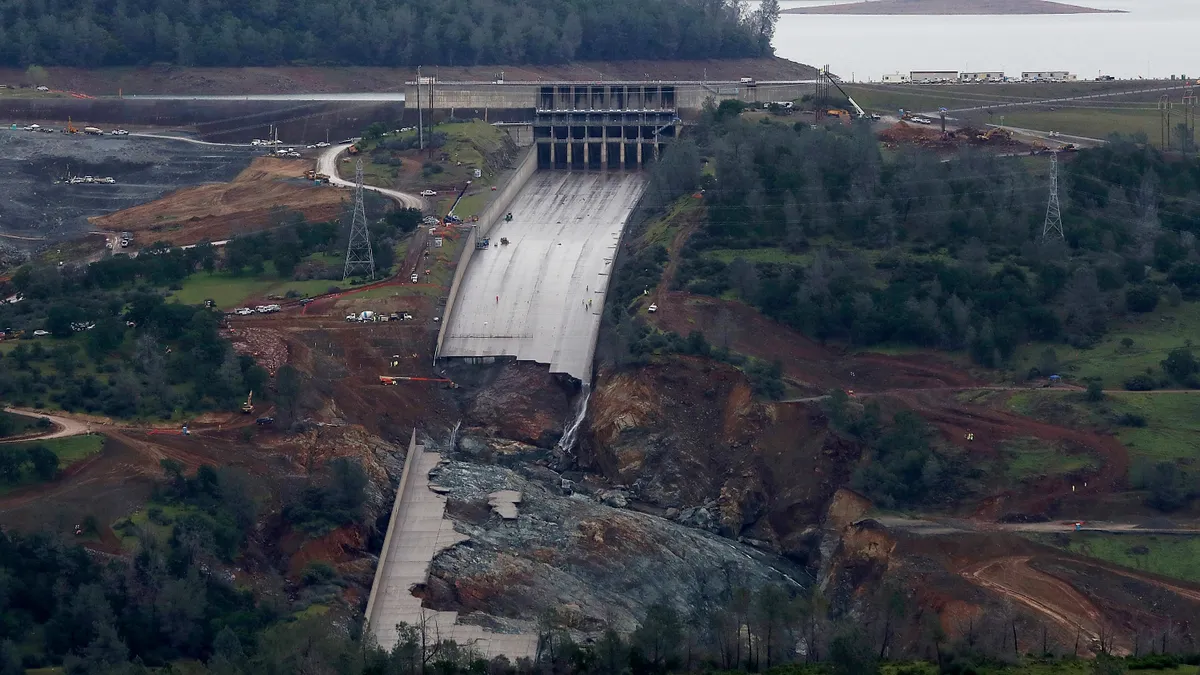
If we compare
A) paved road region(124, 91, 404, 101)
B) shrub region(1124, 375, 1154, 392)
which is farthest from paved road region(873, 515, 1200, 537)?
paved road region(124, 91, 404, 101)

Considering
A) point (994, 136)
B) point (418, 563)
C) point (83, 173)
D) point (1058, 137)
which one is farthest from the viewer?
point (83, 173)

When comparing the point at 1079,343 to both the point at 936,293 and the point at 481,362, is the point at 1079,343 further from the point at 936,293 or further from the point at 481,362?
the point at 481,362

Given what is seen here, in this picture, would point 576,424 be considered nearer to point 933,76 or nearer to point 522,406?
point 522,406

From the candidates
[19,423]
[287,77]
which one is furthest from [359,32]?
[19,423]

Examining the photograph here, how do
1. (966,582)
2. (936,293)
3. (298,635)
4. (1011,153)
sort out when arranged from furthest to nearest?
(1011,153)
(936,293)
(966,582)
(298,635)

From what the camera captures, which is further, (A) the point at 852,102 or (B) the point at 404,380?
(A) the point at 852,102

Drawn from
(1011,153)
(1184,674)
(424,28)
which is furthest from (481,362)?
(424,28)
